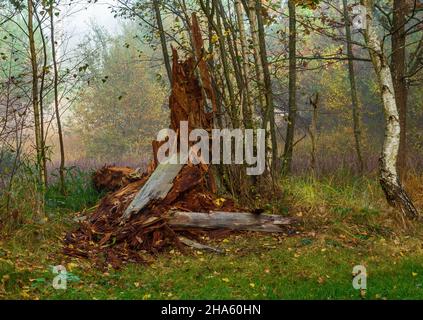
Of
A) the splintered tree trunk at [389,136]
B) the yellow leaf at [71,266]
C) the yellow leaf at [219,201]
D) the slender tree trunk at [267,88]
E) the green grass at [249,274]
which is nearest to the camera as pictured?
the green grass at [249,274]

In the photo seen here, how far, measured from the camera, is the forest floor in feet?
17.3

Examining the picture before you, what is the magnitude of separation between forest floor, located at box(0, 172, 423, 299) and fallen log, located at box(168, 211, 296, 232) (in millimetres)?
213

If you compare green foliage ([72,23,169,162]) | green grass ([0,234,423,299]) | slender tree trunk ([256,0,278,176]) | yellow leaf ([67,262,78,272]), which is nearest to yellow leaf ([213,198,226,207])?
green grass ([0,234,423,299])

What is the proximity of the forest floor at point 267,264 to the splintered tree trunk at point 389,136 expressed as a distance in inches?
11.8

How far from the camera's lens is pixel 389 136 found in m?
7.67

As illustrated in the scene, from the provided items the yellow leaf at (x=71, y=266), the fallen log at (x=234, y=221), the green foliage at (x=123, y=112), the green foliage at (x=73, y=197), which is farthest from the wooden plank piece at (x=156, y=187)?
the green foliage at (x=123, y=112)

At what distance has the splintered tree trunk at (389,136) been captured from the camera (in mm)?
7645

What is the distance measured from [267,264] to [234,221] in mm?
1352

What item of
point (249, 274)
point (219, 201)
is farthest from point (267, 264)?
point (219, 201)

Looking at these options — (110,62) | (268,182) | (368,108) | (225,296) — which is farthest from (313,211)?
(110,62)

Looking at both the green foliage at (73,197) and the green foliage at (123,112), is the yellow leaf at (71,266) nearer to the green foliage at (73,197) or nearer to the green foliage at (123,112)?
the green foliage at (73,197)
